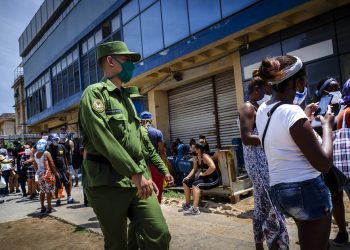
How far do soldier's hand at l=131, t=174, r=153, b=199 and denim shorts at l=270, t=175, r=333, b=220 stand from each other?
85 cm

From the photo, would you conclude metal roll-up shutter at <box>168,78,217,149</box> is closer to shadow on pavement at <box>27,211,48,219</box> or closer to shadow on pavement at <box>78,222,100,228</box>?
shadow on pavement at <box>27,211,48,219</box>

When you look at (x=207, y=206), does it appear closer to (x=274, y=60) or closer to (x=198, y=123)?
(x=274, y=60)

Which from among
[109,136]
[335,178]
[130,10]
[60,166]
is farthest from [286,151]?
[130,10]

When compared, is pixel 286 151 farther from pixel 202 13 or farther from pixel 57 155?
pixel 202 13

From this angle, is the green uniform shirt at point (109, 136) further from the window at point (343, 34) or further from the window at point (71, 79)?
the window at point (71, 79)

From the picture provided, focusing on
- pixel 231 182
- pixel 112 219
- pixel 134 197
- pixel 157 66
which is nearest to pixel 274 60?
pixel 134 197

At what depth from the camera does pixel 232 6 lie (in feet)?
31.3

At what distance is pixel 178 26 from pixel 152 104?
3825 mm

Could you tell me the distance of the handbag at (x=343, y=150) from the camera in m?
3.12

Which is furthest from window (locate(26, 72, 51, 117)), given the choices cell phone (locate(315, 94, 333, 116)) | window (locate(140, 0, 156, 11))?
cell phone (locate(315, 94, 333, 116))

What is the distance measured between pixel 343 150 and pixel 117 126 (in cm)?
205

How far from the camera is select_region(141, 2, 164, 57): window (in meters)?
12.6

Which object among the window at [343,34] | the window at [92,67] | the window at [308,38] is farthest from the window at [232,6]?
the window at [92,67]

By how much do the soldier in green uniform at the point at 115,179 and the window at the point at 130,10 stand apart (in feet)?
40.6
